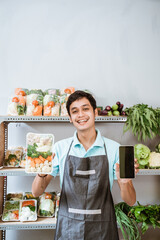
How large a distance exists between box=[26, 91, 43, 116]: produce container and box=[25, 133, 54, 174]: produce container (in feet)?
2.94

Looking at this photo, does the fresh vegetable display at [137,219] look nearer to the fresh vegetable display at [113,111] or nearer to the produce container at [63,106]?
the fresh vegetable display at [113,111]

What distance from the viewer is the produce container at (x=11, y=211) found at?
230 cm

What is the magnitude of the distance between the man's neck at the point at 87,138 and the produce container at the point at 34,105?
751 mm

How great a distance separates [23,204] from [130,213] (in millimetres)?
1168

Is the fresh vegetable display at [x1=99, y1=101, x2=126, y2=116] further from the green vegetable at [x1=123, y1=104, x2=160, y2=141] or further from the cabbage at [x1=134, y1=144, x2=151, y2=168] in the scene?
the cabbage at [x1=134, y1=144, x2=151, y2=168]

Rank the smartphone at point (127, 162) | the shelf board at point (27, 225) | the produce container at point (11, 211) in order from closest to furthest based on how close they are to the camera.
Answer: the smartphone at point (127, 162)
the shelf board at point (27, 225)
the produce container at point (11, 211)

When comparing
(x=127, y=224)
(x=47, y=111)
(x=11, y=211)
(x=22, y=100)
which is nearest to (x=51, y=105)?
(x=47, y=111)

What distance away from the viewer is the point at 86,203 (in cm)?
164

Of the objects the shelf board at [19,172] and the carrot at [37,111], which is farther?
the carrot at [37,111]

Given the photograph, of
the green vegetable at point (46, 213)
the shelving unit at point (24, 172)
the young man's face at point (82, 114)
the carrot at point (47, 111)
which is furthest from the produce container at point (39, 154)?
the green vegetable at point (46, 213)

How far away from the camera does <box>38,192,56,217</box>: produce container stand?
94.1 inches

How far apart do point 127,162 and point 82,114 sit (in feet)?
1.64

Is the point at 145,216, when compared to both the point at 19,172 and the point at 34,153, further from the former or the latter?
the point at 34,153

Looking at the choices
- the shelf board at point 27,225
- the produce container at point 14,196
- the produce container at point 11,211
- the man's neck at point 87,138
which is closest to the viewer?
the man's neck at point 87,138
